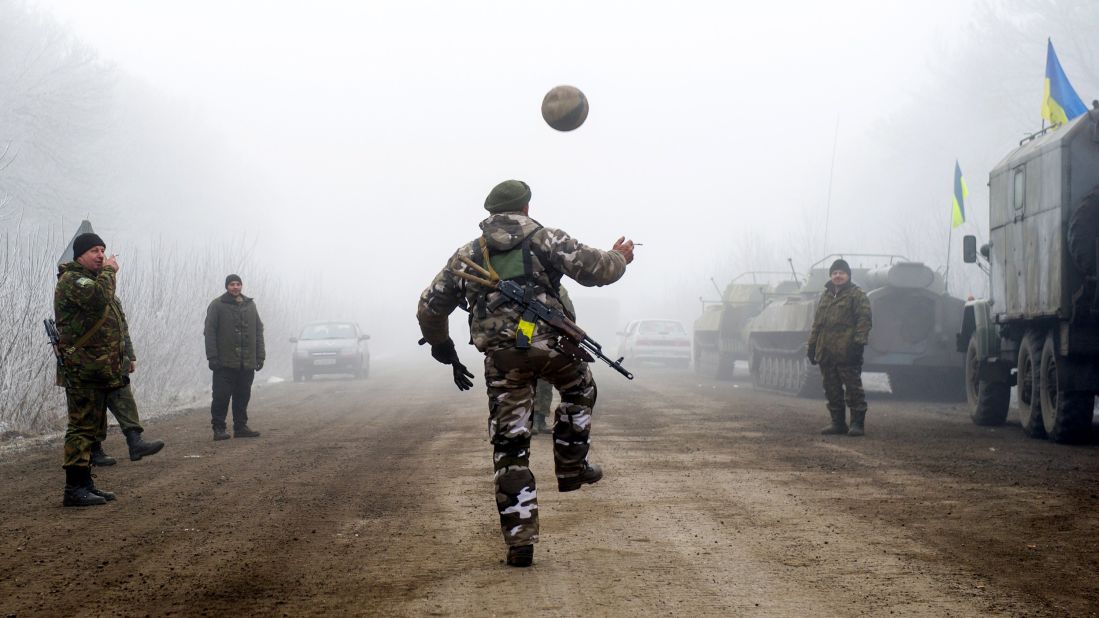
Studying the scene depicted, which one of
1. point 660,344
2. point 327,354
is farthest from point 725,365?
point 327,354

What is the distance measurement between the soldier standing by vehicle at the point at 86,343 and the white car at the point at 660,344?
28.1 metres

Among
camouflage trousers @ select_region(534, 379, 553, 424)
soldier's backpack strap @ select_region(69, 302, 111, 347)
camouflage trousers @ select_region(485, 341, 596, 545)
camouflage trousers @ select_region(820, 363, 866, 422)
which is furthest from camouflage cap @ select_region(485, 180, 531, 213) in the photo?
→ camouflage trousers @ select_region(820, 363, 866, 422)

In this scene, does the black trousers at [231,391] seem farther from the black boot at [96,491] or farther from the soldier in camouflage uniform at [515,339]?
the soldier in camouflage uniform at [515,339]

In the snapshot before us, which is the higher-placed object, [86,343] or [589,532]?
[86,343]

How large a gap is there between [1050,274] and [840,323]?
7.49ft

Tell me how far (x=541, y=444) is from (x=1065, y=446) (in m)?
4.89

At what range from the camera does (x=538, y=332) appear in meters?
5.95

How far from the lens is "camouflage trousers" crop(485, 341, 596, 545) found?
5.83 metres

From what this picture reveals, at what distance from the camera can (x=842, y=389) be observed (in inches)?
513

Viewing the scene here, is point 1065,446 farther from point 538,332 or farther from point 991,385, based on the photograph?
point 538,332

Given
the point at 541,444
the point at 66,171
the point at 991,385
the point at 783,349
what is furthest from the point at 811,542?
the point at 66,171

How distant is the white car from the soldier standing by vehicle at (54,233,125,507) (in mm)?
28126

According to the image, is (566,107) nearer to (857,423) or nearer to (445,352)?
(445,352)

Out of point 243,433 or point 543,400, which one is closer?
point 543,400
